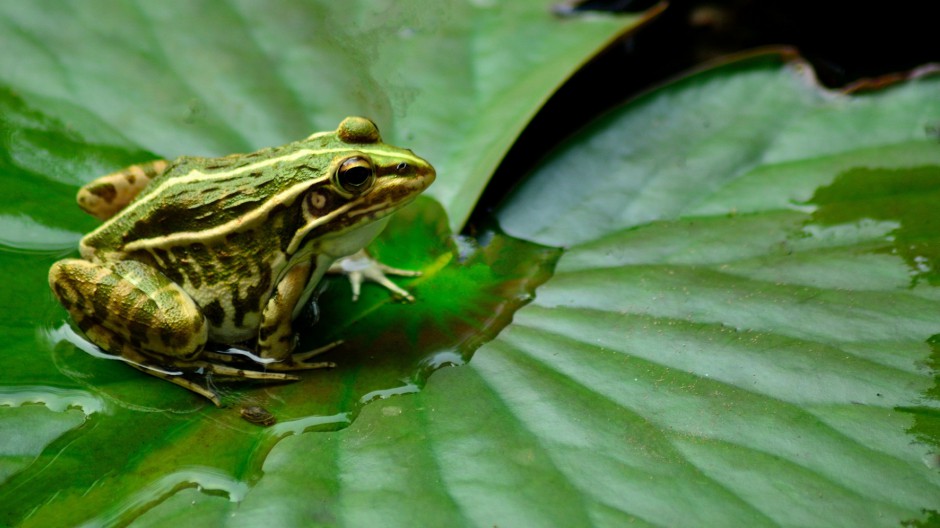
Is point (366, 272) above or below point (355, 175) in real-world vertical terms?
below

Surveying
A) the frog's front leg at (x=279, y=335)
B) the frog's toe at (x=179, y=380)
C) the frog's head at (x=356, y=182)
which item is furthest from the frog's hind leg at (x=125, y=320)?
the frog's head at (x=356, y=182)

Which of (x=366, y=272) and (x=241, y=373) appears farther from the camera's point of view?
(x=366, y=272)

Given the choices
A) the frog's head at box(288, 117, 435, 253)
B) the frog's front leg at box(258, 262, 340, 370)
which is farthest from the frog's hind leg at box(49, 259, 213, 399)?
the frog's head at box(288, 117, 435, 253)

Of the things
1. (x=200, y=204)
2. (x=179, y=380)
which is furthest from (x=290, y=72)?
(x=179, y=380)

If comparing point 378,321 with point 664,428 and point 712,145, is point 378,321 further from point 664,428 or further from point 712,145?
point 712,145

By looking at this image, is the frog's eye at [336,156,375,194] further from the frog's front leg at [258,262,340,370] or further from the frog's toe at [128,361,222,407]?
the frog's toe at [128,361,222,407]

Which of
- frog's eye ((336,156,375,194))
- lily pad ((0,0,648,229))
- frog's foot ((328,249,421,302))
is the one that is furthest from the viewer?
lily pad ((0,0,648,229))

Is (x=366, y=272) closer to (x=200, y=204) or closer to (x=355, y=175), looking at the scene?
(x=355, y=175)
